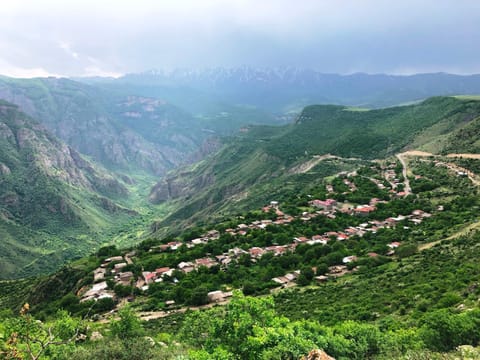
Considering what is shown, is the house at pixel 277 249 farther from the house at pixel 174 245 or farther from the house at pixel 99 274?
the house at pixel 99 274

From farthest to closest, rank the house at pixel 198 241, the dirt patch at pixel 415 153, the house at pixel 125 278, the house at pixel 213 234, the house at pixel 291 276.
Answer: the dirt patch at pixel 415 153 < the house at pixel 213 234 < the house at pixel 198 241 < the house at pixel 125 278 < the house at pixel 291 276

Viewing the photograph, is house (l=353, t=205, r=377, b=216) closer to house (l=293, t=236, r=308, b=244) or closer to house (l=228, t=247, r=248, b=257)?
house (l=293, t=236, r=308, b=244)

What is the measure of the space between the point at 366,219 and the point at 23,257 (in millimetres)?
177506

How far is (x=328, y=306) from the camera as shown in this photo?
41.9 metres

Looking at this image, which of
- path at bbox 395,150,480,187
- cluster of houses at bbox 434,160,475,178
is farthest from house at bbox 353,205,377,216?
cluster of houses at bbox 434,160,475,178

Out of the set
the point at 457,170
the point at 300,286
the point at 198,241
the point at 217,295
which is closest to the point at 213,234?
the point at 198,241

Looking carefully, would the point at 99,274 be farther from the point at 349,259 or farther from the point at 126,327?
the point at 349,259

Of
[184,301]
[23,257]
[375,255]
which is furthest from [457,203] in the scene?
[23,257]

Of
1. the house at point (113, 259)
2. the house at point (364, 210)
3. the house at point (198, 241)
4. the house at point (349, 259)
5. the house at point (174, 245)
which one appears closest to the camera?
the house at point (349, 259)

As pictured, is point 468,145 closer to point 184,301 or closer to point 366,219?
point 366,219

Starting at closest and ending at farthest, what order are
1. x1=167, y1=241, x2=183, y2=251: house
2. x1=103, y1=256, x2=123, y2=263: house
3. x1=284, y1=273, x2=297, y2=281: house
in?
x1=284, y1=273, x2=297, y2=281: house, x1=103, y1=256, x2=123, y2=263: house, x1=167, y1=241, x2=183, y2=251: house

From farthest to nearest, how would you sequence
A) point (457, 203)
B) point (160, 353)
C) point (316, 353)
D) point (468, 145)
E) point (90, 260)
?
point (468, 145) < point (90, 260) < point (457, 203) < point (160, 353) < point (316, 353)

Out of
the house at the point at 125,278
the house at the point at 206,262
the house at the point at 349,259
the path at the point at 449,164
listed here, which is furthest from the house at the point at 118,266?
the path at the point at 449,164

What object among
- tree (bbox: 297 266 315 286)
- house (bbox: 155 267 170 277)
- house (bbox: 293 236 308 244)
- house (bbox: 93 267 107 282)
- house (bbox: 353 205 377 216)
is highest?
house (bbox: 353 205 377 216)
